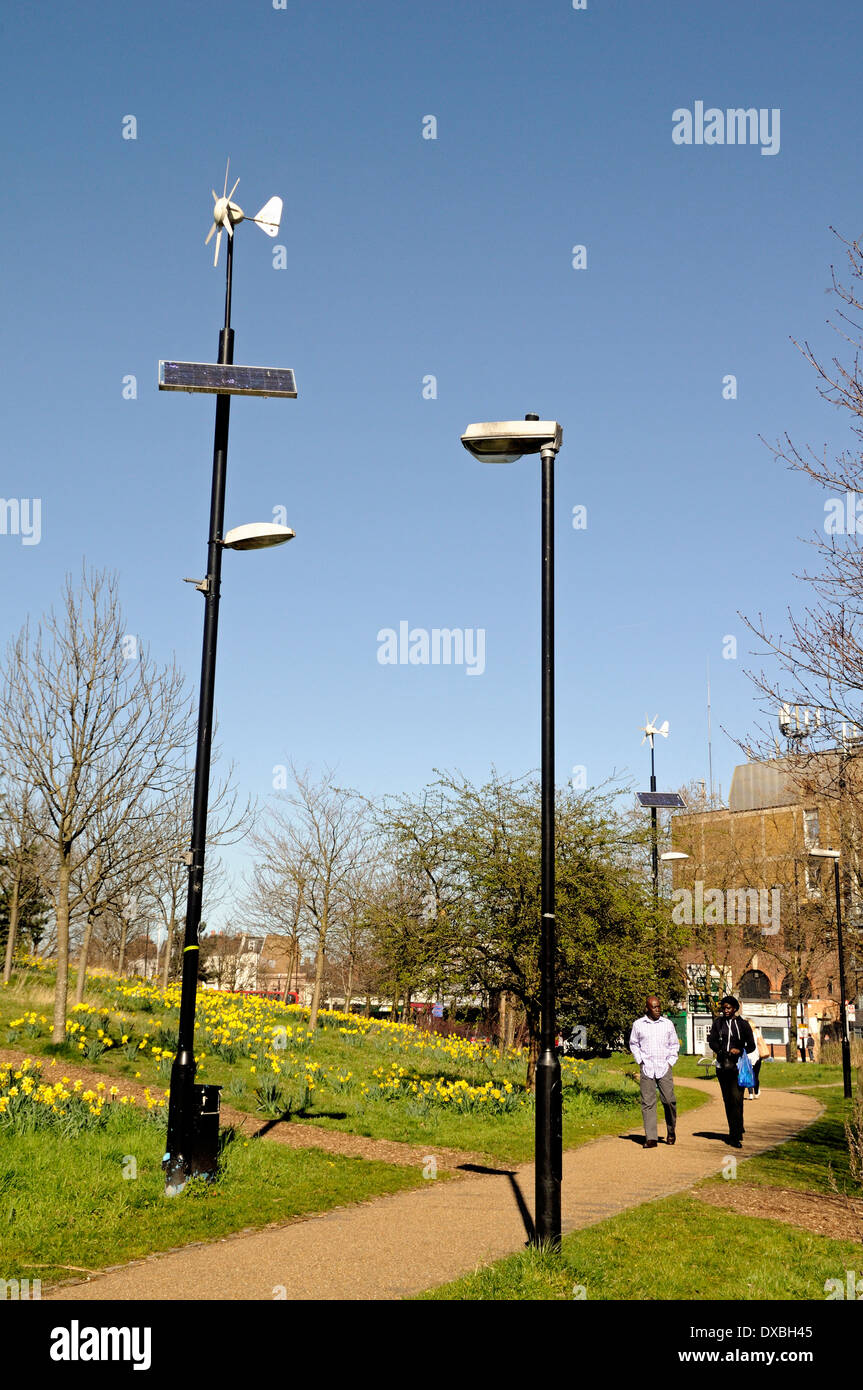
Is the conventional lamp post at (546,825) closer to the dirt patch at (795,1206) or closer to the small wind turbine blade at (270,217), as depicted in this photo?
the dirt patch at (795,1206)

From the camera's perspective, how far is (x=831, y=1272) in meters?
6.91

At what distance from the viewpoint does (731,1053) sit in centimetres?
1403

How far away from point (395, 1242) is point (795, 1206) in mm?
3890

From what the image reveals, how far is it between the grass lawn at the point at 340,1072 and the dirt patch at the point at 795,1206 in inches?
107

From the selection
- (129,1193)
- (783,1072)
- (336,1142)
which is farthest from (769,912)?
(129,1193)

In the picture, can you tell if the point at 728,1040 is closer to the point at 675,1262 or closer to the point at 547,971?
the point at 675,1262

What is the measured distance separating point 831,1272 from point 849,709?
4453mm

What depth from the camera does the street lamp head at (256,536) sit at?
9531 mm

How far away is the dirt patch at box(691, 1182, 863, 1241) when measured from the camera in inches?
337

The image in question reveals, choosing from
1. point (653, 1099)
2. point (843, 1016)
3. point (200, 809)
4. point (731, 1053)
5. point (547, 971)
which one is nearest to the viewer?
point (547, 971)

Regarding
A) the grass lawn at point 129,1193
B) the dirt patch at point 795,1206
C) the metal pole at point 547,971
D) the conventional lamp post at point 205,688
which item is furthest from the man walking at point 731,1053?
the conventional lamp post at point 205,688

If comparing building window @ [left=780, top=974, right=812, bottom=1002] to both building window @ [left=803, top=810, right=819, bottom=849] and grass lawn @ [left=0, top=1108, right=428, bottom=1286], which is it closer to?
building window @ [left=803, top=810, right=819, bottom=849]

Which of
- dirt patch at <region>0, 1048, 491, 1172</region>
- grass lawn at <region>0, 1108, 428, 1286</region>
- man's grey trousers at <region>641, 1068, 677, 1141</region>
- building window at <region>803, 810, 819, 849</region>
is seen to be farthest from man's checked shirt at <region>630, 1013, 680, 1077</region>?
building window at <region>803, 810, 819, 849</region>

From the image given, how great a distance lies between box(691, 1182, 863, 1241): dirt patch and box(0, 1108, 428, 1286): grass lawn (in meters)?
2.89
